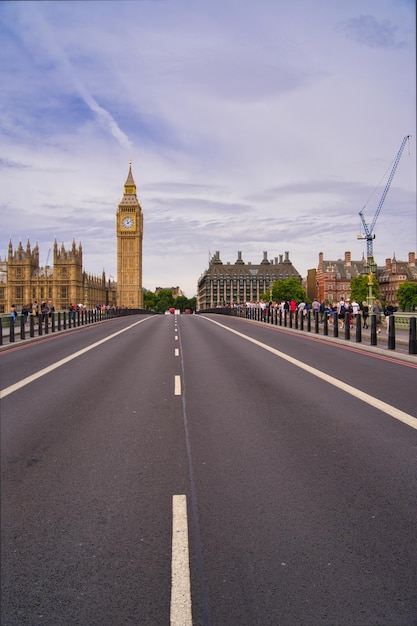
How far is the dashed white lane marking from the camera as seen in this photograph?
3178mm

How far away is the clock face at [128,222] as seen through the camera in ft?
653

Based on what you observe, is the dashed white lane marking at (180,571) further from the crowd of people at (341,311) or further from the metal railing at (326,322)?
the crowd of people at (341,311)

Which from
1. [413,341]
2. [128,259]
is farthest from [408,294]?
[413,341]

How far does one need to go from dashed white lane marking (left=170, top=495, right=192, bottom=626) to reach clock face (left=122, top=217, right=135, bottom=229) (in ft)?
654

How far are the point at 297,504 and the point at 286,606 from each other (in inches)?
58.2

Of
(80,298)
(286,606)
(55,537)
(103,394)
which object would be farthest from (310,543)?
(80,298)

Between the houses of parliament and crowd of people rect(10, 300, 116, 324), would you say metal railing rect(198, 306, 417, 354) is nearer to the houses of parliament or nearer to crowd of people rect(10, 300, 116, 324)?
crowd of people rect(10, 300, 116, 324)

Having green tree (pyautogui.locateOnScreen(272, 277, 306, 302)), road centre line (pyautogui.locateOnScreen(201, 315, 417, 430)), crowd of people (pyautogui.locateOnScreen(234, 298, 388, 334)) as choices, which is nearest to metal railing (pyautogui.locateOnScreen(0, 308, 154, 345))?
road centre line (pyautogui.locateOnScreen(201, 315, 417, 430))

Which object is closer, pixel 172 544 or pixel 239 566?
pixel 239 566

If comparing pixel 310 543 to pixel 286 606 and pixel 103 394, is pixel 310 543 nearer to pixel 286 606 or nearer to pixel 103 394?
pixel 286 606

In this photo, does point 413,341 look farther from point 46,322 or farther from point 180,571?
point 46,322

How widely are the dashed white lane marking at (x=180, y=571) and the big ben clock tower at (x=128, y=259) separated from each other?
187m

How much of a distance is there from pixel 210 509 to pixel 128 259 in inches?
7668

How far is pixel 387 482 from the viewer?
525cm
